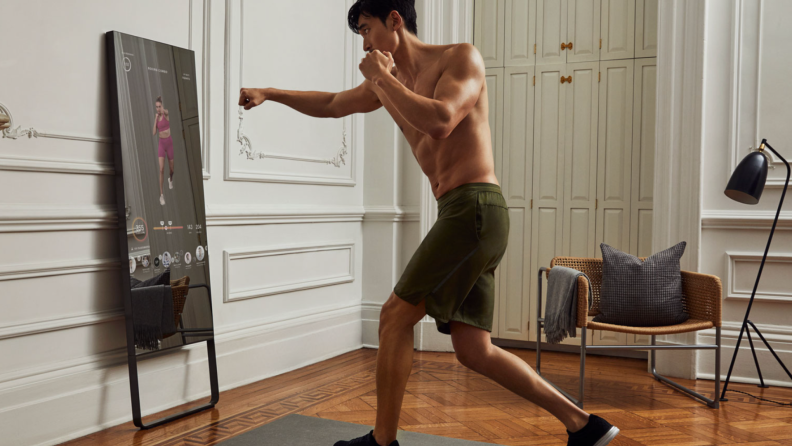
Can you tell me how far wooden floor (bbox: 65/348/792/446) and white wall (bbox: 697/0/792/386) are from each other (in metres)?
0.31

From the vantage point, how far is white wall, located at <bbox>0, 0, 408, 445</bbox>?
2555 mm

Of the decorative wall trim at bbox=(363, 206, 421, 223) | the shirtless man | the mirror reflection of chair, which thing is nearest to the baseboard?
the mirror reflection of chair

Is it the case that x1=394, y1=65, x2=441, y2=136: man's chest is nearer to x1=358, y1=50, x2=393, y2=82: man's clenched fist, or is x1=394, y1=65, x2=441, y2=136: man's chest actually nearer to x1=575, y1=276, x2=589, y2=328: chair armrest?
x1=358, y1=50, x2=393, y2=82: man's clenched fist

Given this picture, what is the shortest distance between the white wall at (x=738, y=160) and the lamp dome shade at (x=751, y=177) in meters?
0.55

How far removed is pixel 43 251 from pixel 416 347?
2667 millimetres

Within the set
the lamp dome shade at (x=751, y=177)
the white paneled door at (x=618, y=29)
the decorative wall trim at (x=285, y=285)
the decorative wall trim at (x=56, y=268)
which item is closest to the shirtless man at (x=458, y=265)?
the decorative wall trim at (x=56, y=268)

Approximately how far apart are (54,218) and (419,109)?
1.60 meters

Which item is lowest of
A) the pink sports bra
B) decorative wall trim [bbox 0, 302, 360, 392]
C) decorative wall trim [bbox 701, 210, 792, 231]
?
decorative wall trim [bbox 0, 302, 360, 392]

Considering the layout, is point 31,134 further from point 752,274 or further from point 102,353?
point 752,274

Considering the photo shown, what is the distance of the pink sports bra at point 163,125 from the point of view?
3047 millimetres

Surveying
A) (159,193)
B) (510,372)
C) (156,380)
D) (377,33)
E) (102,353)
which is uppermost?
(377,33)

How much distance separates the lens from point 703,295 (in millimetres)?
3449

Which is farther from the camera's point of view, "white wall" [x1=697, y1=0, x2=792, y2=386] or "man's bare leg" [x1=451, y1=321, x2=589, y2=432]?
"white wall" [x1=697, y1=0, x2=792, y2=386]

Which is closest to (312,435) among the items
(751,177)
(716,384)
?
(716,384)
